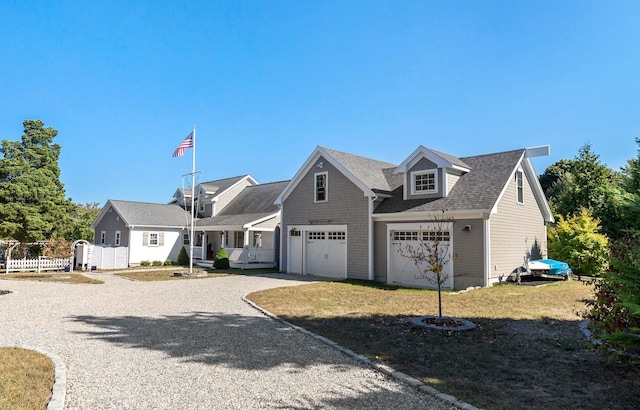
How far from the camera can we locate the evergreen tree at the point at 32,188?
78.4ft

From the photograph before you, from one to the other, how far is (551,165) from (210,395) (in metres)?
54.4

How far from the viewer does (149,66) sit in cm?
1709

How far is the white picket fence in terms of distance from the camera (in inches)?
895

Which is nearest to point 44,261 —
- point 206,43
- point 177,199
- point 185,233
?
point 185,233

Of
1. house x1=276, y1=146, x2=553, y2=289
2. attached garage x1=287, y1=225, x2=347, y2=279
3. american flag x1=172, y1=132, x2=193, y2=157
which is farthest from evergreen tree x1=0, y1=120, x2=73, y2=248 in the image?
attached garage x1=287, y1=225, x2=347, y2=279

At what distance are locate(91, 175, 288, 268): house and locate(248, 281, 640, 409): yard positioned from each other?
1269 centimetres

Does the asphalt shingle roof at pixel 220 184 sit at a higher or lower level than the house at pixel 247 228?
higher

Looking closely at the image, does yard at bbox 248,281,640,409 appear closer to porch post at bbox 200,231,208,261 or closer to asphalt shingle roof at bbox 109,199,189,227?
porch post at bbox 200,231,208,261

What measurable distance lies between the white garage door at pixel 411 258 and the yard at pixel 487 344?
2.59 meters

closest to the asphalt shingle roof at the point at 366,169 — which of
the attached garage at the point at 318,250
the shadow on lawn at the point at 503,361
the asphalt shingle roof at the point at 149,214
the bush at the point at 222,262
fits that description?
the attached garage at the point at 318,250

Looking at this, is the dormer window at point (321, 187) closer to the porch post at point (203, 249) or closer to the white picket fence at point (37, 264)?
the porch post at point (203, 249)

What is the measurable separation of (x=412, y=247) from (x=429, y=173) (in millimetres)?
3529

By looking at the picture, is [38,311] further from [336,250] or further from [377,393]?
[336,250]

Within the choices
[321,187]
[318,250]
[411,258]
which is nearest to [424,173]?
[411,258]
